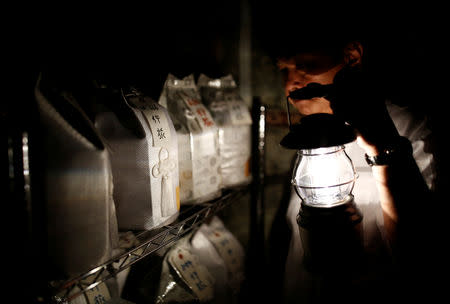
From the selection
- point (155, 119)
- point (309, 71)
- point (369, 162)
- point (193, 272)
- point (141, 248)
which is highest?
point (309, 71)

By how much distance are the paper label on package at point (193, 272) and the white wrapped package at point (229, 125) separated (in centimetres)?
28

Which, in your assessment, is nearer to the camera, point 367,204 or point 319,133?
point 319,133

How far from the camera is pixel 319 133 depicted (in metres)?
0.66

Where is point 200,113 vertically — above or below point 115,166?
above

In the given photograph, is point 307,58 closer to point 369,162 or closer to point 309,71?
point 309,71

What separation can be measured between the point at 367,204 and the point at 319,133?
419 millimetres

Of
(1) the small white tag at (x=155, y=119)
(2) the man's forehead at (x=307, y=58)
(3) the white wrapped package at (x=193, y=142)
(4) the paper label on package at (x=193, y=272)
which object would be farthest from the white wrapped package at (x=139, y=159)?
(2) the man's forehead at (x=307, y=58)

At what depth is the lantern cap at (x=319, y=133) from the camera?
0.65 meters

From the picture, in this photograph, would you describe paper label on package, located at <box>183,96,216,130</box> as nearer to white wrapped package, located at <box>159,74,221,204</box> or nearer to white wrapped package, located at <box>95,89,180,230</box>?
white wrapped package, located at <box>159,74,221,204</box>

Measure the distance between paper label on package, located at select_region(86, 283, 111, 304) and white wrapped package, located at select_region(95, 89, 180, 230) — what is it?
20 centimetres

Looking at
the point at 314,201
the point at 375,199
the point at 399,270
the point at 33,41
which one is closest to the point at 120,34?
the point at 33,41

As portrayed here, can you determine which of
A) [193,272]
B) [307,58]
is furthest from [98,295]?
[307,58]

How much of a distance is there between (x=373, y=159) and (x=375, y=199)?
0.84ft

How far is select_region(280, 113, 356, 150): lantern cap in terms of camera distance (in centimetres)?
65
